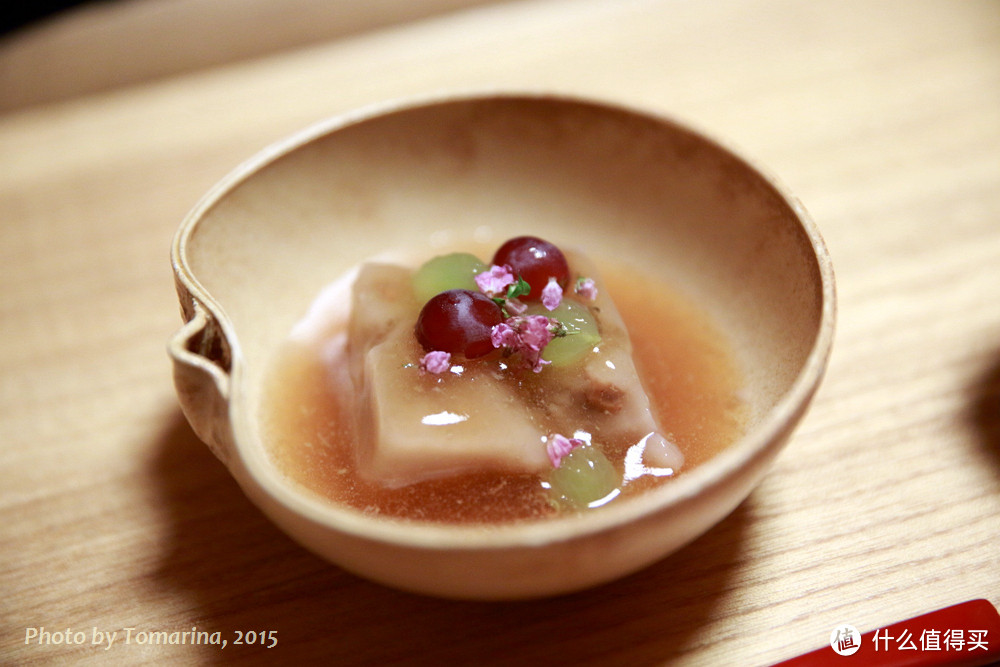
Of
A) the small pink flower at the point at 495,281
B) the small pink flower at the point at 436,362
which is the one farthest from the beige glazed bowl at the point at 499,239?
the small pink flower at the point at 495,281

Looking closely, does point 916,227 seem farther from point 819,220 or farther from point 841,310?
point 841,310

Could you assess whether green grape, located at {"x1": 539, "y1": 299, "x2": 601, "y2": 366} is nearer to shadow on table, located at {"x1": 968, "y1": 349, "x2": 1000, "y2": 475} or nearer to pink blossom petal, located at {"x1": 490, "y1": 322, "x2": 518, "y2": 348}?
pink blossom petal, located at {"x1": 490, "y1": 322, "x2": 518, "y2": 348}

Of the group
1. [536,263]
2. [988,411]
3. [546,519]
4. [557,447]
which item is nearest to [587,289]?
[536,263]

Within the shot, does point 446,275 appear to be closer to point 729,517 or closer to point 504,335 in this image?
point 504,335

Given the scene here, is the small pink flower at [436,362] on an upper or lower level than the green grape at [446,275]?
lower

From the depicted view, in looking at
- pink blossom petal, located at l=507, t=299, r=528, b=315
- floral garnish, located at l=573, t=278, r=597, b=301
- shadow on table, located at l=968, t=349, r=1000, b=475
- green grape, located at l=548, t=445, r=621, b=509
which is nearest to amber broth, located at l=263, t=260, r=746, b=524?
green grape, located at l=548, t=445, r=621, b=509

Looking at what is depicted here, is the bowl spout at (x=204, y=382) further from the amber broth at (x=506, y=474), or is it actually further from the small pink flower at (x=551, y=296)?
the small pink flower at (x=551, y=296)
